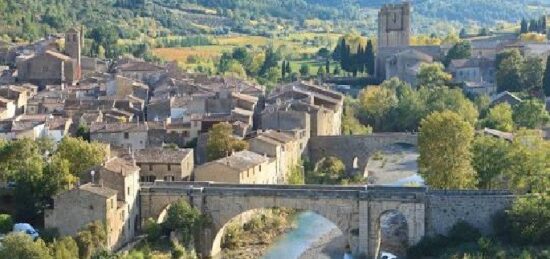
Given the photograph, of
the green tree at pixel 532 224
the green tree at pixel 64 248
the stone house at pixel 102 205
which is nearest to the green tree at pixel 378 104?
the green tree at pixel 532 224

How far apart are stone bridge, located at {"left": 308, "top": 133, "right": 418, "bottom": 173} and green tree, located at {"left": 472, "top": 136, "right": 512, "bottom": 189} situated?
1068cm

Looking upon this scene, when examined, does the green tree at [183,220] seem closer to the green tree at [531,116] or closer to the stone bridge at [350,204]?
the stone bridge at [350,204]

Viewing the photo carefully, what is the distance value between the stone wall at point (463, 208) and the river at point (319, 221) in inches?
125

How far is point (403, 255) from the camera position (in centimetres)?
3622

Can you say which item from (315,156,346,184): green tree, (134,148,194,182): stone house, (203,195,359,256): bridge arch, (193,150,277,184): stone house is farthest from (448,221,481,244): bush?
(315,156,346,184): green tree

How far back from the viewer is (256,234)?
39375 mm

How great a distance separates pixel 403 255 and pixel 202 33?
84.6 meters

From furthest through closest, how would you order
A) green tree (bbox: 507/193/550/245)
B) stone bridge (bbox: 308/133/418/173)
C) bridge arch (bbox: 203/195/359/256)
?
stone bridge (bbox: 308/133/418/173), bridge arch (bbox: 203/195/359/256), green tree (bbox: 507/193/550/245)

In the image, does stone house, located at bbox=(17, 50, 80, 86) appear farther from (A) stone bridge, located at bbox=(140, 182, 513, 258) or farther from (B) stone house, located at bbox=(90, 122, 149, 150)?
(A) stone bridge, located at bbox=(140, 182, 513, 258)

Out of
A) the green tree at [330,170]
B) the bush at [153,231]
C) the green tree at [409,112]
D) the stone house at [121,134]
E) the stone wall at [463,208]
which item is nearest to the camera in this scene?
the stone wall at [463,208]

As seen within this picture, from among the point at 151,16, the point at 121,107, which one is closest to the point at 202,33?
the point at 151,16

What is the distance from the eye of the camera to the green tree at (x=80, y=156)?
3650 cm

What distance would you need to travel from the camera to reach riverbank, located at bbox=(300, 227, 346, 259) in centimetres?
3669

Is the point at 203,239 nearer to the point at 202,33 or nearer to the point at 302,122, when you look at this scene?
the point at 302,122
